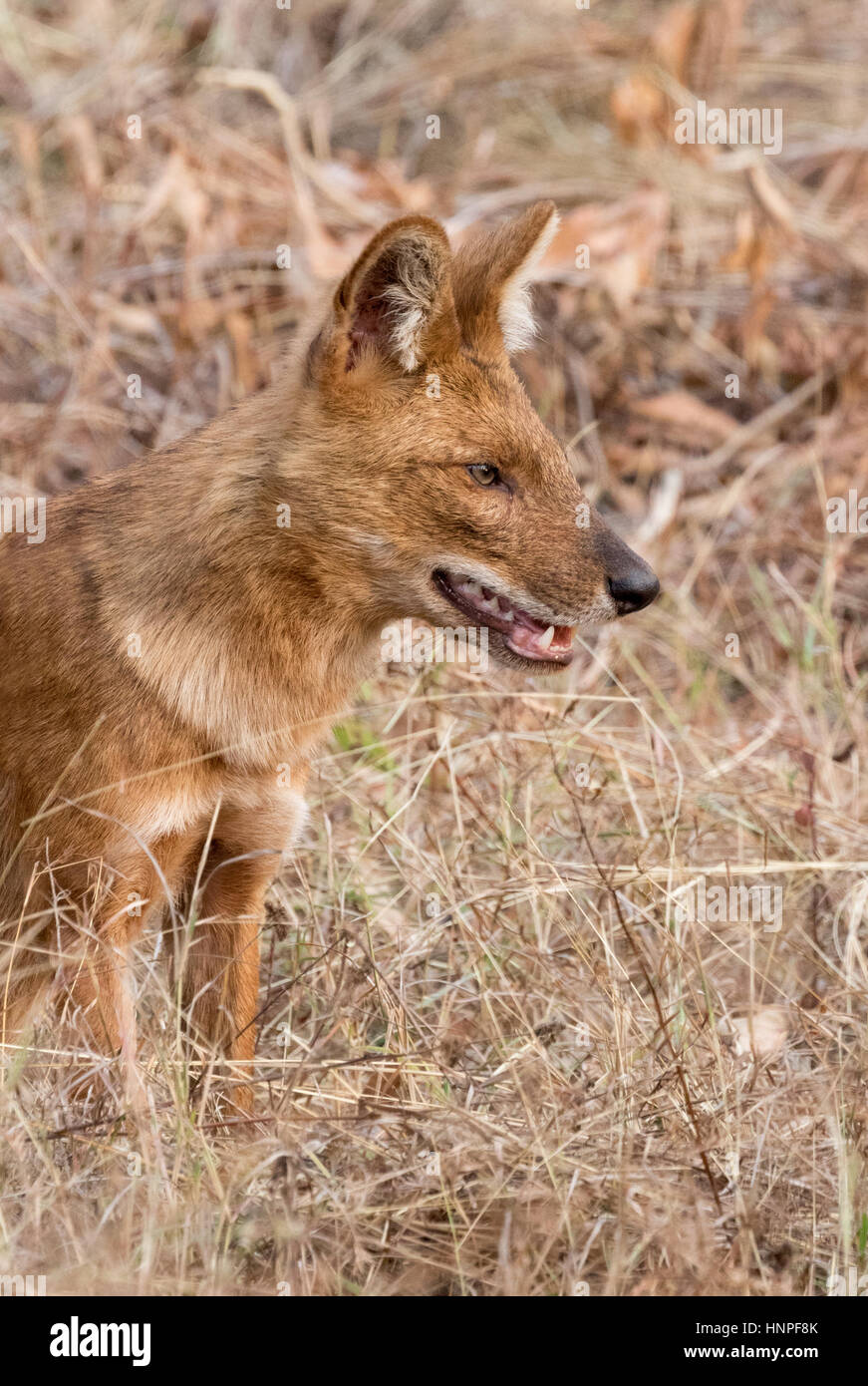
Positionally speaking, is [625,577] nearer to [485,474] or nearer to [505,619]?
[505,619]

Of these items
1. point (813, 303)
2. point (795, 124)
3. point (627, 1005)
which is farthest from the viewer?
point (795, 124)

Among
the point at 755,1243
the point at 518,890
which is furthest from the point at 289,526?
the point at 755,1243

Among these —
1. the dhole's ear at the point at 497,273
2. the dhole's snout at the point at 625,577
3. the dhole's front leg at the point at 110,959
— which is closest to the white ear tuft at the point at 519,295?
the dhole's ear at the point at 497,273

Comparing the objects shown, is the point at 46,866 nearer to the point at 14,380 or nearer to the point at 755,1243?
the point at 755,1243

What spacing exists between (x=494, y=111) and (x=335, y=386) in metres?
6.06

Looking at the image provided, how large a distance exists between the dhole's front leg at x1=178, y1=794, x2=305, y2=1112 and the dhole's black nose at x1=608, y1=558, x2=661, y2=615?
3.04 feet

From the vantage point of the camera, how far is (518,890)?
13.7ft

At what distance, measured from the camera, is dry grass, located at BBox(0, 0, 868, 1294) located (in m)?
3.25

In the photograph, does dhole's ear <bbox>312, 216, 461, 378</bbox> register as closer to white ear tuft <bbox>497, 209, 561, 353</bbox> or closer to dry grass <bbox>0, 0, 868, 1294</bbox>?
white ear tuft <bbox>497, 209, 561, 353</bbox>

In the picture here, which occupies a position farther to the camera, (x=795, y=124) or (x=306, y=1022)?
(x=795, y=124)

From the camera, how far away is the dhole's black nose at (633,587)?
376 cm

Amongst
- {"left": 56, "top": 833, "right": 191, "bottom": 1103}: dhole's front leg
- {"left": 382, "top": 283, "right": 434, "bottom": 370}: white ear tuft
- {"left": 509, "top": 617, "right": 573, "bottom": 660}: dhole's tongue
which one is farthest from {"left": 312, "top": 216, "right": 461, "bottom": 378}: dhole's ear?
{"left": 56, "top": 833, "right": 191, "bottom": 1103}: dhole's front leg

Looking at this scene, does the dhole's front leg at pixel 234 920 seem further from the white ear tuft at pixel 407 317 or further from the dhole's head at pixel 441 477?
the white ear tuft at pixel 407 317

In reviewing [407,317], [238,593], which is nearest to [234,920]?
[238,593]
